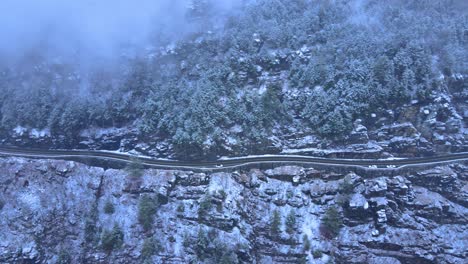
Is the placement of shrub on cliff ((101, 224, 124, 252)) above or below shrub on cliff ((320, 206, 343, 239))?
below

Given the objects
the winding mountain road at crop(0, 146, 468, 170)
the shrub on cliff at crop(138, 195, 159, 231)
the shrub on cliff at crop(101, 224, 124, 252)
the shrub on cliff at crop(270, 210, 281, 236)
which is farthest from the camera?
the winding mountain road at crop(0, 146, 468, 170)

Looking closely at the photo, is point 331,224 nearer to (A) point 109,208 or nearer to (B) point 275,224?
(B) point 275,224

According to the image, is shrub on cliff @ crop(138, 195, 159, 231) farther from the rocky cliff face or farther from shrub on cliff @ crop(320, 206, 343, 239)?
shrub on cliff @ crop(320, 206, 343, 239)

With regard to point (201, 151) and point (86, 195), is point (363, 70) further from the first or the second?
point (86, 195)

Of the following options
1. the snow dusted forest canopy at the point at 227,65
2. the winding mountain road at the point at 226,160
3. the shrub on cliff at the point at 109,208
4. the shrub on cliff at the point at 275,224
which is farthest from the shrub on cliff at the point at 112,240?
the shrub on cliff at the point at 275,224

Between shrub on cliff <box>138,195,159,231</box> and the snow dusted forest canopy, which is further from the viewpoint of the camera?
the snow dusted forest canopy

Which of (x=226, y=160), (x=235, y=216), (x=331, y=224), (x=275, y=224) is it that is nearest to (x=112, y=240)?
(x=235, y=216)

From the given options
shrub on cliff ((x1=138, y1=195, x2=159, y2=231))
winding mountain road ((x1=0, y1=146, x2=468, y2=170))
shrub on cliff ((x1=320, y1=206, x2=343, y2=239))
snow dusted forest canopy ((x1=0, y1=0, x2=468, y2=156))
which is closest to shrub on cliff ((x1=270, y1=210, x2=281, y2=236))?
shrub on cliff ((x1=320, y1=206, x2=343, y2=239))

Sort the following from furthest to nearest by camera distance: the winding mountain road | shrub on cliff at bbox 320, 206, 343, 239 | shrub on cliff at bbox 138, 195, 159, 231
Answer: the winding mountain road → shrub on cliff at bbox 138, 195, 159, 231 → shrub on cliff at bbox 320, 206, 343, 239
